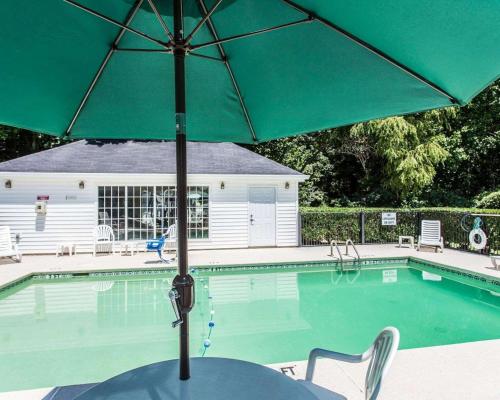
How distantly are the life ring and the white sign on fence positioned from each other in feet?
8.38

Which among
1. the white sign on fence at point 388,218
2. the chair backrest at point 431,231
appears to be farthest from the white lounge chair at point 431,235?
the white sign on fence at point 388,218

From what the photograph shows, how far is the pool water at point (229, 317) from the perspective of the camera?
4.59 meters

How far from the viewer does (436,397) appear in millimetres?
2840

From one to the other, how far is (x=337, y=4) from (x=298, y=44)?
41cm

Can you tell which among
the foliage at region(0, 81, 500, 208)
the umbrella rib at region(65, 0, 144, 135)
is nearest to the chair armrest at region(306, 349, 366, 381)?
the umbrella rib at region(65, 0, 144, 135)

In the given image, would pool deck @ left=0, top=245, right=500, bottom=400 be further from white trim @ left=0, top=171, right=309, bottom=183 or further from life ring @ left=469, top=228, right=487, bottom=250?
white trim @ left=0, top=171, right=309, bottom=183

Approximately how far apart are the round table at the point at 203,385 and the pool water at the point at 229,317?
108 inches

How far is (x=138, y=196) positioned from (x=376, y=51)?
10282 millimetres

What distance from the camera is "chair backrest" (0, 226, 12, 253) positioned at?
363 inches

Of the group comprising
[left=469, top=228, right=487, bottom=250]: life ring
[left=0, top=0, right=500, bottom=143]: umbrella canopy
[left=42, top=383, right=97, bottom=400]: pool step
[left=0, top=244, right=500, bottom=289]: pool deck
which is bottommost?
[left=42, top=383, right=97, bottom=400]: pool step

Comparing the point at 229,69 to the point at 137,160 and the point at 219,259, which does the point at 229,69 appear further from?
the point at 137,160

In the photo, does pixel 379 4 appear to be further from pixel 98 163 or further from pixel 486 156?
pixel 486 156

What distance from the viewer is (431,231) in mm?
11273

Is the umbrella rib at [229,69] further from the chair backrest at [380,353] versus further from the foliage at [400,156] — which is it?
the foliage at [400,156]
